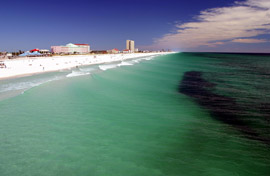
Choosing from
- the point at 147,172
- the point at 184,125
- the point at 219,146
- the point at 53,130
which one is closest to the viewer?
the point at 147,172

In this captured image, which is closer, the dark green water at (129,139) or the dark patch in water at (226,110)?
the dark green water at (129,139)

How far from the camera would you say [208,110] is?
37.2 feet

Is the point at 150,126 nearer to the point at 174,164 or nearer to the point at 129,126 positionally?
the point at 129,126

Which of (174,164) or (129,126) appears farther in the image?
(129,126)

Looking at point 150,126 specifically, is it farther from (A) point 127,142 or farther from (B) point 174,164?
(B) point 174,164

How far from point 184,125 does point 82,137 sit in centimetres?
544

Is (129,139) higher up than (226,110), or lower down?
lower down

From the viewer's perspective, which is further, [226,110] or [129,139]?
[226,110]

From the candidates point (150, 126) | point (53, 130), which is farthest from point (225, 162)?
point (53, 130)

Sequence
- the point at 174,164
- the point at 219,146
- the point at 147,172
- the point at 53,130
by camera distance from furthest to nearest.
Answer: the point at 53,130 < the point at 219,146 < the point at 174,164 < the point at 147,172

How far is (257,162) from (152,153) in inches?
153

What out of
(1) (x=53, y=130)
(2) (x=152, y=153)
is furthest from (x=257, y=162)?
Result: (1) (x=53, y=130)

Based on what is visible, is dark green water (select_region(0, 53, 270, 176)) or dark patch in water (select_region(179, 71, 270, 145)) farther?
dark patch in water (select_region(179, 71, 270, 145))

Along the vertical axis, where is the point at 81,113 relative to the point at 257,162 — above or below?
above
